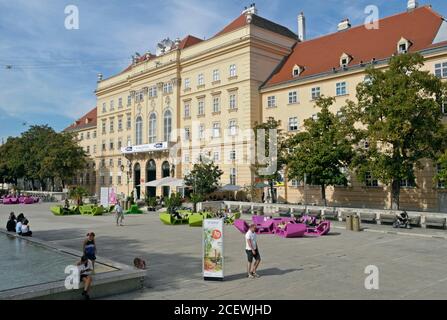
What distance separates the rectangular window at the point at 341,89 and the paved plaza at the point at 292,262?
18.3 meters

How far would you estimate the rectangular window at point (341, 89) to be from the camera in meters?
39.3

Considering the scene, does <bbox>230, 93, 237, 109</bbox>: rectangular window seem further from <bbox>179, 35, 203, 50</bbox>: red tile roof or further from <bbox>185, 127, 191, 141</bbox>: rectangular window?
<bbox>179, 35, 203, 50</bbox>: red tile roof

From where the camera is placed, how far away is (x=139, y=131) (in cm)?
6203

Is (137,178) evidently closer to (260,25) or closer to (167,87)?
(167,87)

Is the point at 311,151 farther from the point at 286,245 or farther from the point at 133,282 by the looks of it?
the point at 133,282

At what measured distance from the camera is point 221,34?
48.8 m

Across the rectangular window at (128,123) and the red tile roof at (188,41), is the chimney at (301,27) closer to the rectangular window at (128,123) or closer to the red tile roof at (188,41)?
the red tile roof at (188,41)

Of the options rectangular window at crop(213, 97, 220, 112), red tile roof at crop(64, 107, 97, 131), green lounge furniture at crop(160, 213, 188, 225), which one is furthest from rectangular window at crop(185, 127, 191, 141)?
red tile roof at crop(64, 107, 97, 131)

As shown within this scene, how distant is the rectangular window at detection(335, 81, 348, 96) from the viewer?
39297 mm

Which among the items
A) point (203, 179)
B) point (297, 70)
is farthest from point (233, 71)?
point (203, 179)

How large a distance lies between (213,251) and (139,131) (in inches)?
2043

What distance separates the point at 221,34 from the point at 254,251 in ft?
132

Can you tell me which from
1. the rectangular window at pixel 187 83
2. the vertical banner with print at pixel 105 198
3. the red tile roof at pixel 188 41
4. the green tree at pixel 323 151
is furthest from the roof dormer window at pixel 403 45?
the vertical banner with print at pixel 105 198
